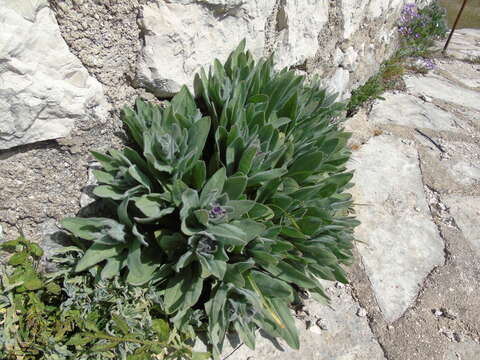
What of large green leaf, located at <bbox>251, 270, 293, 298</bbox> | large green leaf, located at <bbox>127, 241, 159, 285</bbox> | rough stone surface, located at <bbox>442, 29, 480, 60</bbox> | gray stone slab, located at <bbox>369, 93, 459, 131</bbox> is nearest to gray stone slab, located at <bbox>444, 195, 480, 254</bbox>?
gray stone slab, located at <bbox>369, 93, 459, 131</bbox>

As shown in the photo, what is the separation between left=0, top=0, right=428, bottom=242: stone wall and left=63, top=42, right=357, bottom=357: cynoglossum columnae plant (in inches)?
4.9

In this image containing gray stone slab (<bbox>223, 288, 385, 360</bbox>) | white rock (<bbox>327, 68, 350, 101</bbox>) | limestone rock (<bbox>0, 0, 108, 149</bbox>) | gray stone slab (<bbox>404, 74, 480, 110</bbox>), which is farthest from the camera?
gray stone slab (<bbox>404, 74, 480, 110</bbox>)

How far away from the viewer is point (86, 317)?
1473 mm

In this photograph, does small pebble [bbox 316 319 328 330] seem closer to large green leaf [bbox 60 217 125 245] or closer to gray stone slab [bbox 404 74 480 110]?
large green leaf [bbox 60 217 125 245]

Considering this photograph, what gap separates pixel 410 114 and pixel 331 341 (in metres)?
2.76

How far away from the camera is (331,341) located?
1.89m

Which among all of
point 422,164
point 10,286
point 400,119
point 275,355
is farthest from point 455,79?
point 10,286

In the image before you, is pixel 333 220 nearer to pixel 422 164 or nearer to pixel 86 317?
pixel 86 317

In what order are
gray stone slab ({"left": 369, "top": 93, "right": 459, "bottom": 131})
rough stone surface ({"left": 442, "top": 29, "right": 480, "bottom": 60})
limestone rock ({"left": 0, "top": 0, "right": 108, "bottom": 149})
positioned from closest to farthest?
limestone rock ({"left": 0, "top": 0, "right": 108, "bottom": 149}) < gray stone slab ({"left": 369, "top": 93, "right": 459, "bottom": 131}) < rough stone surface ({"left": 442, "top": 29, "right": 480, "bottom": 60})

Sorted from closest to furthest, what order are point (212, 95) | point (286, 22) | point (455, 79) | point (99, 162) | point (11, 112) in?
point (11, 112) → point (99, 162) → point (212, 95) → point (286, 22) → point (455, 79)

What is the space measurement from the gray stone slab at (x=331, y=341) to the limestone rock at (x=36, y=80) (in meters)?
1.27

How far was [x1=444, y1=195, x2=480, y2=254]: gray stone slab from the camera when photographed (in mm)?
2647

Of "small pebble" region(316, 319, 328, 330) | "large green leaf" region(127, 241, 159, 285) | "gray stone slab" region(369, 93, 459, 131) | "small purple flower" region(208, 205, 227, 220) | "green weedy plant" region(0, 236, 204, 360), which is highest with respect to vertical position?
"small purple flower" region(208, 205, 227, 220)

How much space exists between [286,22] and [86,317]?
1.96 metres
